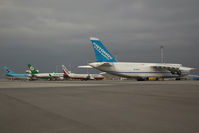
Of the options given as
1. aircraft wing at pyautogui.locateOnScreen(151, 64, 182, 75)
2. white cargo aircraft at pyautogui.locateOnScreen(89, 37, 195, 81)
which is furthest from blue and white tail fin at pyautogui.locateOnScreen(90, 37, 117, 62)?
aircraft wing at pyautogui.locateOnScreen(151, 64, 182, 75)

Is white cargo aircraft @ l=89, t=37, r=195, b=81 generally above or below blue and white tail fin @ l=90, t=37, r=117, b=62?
below

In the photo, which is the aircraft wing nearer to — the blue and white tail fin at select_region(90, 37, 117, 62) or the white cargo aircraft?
the white cargo aircraft

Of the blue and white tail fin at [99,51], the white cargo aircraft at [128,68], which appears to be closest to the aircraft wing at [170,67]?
the white cargo aircraft at [128,68]

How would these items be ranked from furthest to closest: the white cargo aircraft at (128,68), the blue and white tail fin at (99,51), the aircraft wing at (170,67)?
the aircraft wing at (170,67)
the white cargo aircraft at (128,68)
the blue and white tail fin at (99,51)

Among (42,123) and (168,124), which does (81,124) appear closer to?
(42,123)

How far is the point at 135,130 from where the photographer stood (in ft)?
13.2

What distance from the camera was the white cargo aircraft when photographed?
38572mm

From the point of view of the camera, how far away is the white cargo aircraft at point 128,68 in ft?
127

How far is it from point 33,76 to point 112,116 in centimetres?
7200

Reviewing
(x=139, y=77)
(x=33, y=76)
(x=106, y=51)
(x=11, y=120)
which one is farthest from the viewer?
(x=33, y=76)

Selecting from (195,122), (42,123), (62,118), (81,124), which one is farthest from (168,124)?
(42,123)

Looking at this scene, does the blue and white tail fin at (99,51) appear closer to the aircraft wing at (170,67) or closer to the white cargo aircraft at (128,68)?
the white cargo aircraft at (128,68)

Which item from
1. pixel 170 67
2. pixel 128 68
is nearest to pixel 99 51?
pixel 128 68

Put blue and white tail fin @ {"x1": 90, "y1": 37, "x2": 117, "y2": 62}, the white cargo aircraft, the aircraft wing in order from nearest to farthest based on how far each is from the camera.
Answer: blue and white tail fin @ {"x1": 90, "y1": 37, "x2": 117, "y2": 62} < the white cargo aircraft < the aircraft wing
